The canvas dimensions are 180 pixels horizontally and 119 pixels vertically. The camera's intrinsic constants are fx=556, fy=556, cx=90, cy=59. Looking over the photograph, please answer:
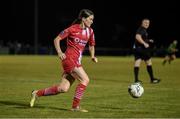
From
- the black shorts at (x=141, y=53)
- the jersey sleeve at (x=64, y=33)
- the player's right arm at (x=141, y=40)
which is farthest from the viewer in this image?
the black shorts at (x=141, y=53)

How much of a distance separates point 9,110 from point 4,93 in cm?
433

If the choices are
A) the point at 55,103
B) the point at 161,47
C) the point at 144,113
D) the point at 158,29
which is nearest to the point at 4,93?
the point at 55,103

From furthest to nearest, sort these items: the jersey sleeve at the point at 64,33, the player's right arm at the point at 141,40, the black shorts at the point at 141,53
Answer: the black shorts at the point at 141,53 < the player's right arm at the point at 141,40 < the jersey sleeve at the point at 64,33

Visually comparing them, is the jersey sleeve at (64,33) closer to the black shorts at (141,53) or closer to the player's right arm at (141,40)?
the player's right arm at (141,40)

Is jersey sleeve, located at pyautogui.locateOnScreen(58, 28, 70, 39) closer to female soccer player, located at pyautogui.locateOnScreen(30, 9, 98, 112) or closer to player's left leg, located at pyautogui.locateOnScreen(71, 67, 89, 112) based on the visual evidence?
female soccer player, located at pyautogui.locateOnScreen(30, 9, 98, 112)

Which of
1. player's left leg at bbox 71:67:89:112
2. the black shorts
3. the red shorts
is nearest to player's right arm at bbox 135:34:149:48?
the black shorts

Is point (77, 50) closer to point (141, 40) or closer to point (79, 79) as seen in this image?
point (79, 79)

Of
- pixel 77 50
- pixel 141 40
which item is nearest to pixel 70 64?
pixel 77 50

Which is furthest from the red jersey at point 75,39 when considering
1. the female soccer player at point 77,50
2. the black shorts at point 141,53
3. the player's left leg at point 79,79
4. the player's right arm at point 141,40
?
the black shorts at point 141,53

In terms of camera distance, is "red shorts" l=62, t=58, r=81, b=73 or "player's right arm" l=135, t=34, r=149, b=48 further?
"player's right arm" l=135, t=34, r=149, b=48

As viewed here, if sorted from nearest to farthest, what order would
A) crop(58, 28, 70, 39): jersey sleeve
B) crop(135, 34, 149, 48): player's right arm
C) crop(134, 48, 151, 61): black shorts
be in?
crop(58, 28, 70, 39): jersey sleeve → crop(135, 34, 149, 48): player's right arm → crop(134, 48, 151, 61): black shorts

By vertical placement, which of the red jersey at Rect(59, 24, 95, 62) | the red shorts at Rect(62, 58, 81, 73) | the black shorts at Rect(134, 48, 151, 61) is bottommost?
the red shorts at Rect(62, 58, 81, 73)

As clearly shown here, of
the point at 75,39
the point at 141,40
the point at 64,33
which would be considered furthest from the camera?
the point at 141,40

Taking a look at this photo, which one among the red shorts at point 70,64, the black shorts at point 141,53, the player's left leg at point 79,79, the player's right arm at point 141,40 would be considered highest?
the player's right arm at point 141,40
